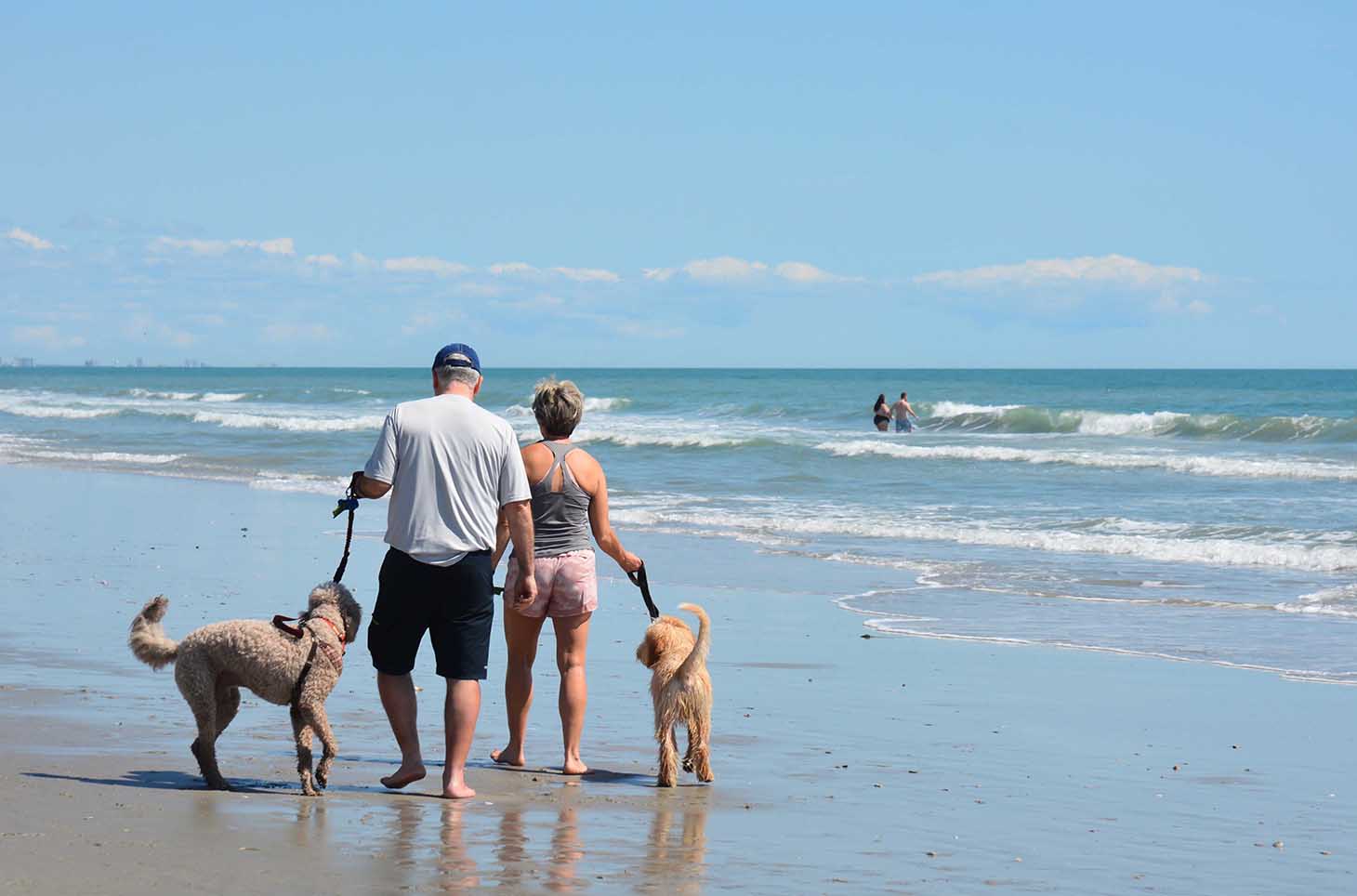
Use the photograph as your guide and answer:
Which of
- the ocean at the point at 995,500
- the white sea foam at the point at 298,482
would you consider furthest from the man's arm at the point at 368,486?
the white sea foam at the point at 298,482

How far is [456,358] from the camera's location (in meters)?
5.29

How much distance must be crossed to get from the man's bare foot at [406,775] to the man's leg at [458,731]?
92 millimetres

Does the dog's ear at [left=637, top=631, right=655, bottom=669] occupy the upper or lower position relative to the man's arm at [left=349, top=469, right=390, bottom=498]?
lower

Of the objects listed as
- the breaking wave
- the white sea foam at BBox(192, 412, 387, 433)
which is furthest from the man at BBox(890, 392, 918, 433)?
the white sea foam at BBox(192, 412, 387, 433)

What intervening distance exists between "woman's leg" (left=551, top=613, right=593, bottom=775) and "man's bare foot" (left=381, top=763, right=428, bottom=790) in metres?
0.70

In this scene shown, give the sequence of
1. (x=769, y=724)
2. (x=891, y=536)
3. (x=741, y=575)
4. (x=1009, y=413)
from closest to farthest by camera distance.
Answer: (x=769, y=724)
(x=741, y=575)
(x=891, y=536)
(x=1009, y=413)

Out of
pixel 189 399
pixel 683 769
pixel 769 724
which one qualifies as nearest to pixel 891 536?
pixel 769 724

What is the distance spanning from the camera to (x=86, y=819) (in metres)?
4.54

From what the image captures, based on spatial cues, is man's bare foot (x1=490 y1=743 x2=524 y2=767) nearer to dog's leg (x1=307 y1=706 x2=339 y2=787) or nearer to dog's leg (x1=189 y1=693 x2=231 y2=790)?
dog's leg (x1=307 y1=706 x2=339 y2=787)

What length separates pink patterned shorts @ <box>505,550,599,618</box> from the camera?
568cm

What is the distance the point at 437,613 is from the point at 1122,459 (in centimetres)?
2369

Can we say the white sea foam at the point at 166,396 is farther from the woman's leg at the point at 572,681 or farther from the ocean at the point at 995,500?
the woman's leg at the point at 572,681

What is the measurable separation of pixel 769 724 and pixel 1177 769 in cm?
178

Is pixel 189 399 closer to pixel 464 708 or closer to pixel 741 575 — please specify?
pixel 741 575
